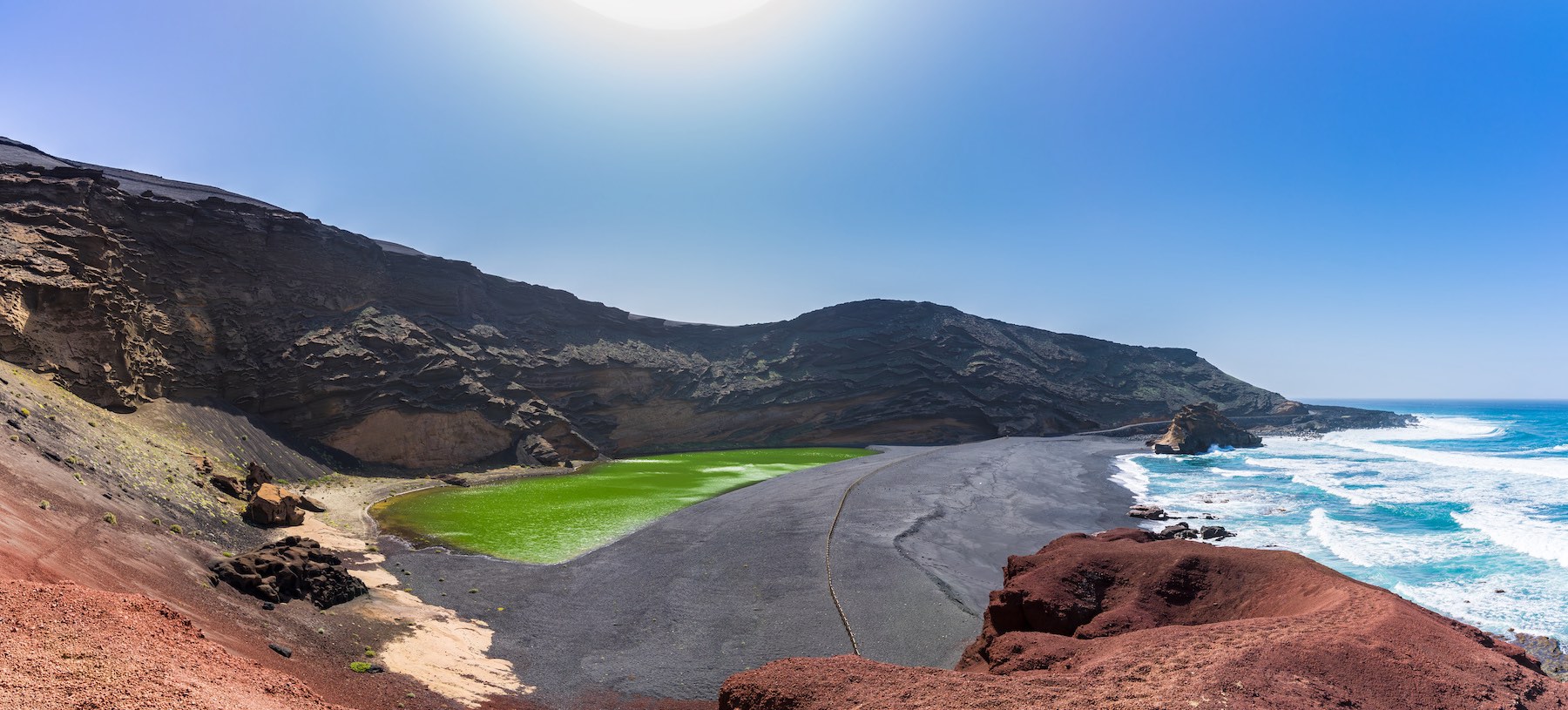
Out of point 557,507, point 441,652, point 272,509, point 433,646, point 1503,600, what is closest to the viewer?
point 441,652

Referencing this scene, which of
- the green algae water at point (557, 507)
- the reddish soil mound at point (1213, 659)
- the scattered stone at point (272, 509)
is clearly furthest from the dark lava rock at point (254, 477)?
the reddish soil mound at point (1213, 659)

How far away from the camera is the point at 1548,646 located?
44.7 ft

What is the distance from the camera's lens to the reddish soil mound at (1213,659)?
5637 millimetres

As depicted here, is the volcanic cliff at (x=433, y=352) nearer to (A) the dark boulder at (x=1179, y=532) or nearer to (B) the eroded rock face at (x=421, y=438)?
(B) the eroded rock face at (x=421, y=438)

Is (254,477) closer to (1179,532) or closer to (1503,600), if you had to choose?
(1179,532)

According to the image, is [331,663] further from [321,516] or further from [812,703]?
[321,516]

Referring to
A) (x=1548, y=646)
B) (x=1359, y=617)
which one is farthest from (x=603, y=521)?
(x=1548, y=646)

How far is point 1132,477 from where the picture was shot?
1756 inches

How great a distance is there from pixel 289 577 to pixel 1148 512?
104 feet

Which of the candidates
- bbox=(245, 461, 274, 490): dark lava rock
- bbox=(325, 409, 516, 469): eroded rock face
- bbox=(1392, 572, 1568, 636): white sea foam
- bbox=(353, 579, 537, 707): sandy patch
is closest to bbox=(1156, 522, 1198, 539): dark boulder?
bbox=(1392, 572, 1568, 636): white sea foam

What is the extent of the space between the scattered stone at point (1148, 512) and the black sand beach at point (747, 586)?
495 millimetres

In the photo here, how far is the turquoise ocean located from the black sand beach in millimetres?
7394

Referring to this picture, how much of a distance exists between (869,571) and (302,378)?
38.8 meters

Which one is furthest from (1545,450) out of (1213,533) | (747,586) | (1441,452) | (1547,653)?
(747,586)
